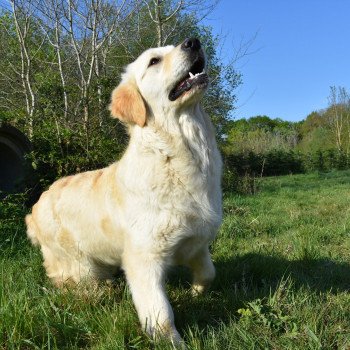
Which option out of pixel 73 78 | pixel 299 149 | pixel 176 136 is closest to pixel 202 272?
pixel 176 136

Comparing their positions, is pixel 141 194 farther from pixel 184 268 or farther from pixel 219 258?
pixel 219 258

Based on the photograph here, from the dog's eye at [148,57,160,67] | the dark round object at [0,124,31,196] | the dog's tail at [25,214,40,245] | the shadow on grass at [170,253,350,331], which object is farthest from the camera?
the dark round object at [0,124,31,196]

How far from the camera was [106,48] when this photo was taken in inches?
377

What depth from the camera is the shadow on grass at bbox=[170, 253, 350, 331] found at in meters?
2.84

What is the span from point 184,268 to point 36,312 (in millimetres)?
1774

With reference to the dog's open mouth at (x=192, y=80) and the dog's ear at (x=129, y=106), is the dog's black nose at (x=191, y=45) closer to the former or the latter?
the dog's open mouth at (x=192, y=80)

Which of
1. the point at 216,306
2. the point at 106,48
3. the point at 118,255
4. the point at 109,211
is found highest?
the point at 106,48

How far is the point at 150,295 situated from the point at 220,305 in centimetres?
63

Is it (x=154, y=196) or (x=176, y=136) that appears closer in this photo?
(x=154, y=196)

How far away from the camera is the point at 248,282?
3430 millimetres

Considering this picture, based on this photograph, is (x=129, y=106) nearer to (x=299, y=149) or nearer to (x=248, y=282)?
(x=248, y=282)

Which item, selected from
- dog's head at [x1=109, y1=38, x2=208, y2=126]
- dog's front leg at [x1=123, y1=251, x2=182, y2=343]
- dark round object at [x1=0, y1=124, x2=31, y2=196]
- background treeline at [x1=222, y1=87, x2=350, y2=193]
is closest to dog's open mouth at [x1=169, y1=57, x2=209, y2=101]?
dog's head at [x1=109, y1=38, x2=208, y2=126]

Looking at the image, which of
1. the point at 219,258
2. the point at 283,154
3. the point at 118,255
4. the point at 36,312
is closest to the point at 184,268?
the point at 219,258

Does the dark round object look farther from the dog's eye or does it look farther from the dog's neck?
the dog's neck
